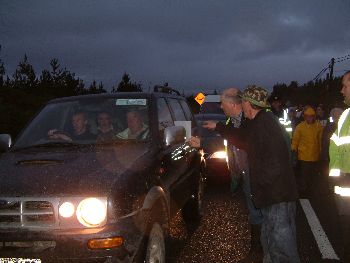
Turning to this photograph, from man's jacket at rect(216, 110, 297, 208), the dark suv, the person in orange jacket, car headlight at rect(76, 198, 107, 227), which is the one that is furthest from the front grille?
the person in orange jacket

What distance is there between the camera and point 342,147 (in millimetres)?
3818

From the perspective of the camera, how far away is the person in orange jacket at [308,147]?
30.0 ft

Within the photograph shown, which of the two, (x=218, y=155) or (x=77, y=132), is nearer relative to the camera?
(x=77, y=132)

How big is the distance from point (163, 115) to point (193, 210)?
2.04 metres

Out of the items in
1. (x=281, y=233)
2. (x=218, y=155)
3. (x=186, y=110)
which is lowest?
(x=218, y=155)

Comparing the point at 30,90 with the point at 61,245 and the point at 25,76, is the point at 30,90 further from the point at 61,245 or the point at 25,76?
the point at 61,245

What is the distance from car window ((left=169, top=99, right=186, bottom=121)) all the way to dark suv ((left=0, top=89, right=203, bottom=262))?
0.48 meters

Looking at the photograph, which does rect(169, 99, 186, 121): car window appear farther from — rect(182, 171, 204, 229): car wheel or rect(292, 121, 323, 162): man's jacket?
rect(292, 121, 323, 162): man's jacket

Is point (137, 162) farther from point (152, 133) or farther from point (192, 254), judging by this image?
point (192, 254)

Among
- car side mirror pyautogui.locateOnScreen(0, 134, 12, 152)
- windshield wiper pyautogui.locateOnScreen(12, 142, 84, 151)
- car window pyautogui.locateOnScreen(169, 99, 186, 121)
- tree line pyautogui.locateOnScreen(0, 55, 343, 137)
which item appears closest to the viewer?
windshield wiper pyautogui.locateOnScreen(12, 142, 84, 151)

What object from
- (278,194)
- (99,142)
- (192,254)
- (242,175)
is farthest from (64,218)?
(242,175)

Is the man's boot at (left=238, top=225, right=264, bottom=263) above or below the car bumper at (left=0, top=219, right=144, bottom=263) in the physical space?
below

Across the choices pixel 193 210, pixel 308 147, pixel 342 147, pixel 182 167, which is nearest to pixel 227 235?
pixel 193 210

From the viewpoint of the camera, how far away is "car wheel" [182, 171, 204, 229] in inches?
263
